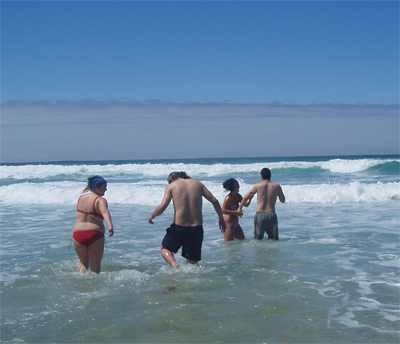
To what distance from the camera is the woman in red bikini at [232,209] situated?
305 inches

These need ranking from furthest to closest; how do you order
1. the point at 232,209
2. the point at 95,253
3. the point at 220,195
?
the point at 220,195 → the point at 232,209 → the point at 95,253

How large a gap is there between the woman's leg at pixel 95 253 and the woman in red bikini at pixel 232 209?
2799mm

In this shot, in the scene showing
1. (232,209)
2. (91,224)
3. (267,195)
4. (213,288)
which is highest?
(267,195)

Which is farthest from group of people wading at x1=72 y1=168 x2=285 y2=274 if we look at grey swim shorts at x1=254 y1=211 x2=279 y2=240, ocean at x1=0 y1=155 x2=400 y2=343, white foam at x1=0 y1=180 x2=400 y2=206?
white foam at x1=0 y1=180 x2=400 y2=206

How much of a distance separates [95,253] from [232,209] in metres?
3.15

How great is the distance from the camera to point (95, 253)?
5.59 metres

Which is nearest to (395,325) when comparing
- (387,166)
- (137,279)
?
(137,279)

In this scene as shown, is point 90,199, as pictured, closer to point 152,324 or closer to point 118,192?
point 152,324

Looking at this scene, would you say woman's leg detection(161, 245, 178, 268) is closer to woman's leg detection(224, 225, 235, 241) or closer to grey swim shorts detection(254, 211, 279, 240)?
woman's leg detection(224, 225, 235, 241)

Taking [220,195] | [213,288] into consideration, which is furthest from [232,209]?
[220,195]

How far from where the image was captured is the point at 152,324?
13.7ft

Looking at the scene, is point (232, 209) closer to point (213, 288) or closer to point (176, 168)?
point (213, 288)

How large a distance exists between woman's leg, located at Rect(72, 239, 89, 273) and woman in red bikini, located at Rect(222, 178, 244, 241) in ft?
9.52

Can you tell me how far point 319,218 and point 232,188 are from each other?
510 centimetres
